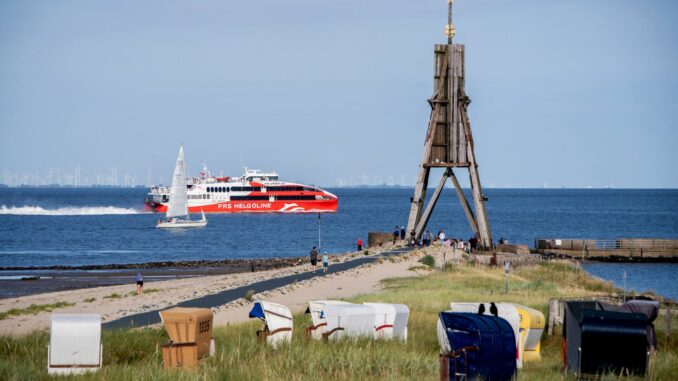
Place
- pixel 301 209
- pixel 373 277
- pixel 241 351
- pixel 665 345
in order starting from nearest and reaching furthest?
pixel 241 351, pixel 665 345, pixel 373 277, pixel 301 209

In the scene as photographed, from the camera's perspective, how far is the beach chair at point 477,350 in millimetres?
16844

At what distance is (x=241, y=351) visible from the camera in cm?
1978

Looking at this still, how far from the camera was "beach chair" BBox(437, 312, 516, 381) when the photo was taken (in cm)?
1684

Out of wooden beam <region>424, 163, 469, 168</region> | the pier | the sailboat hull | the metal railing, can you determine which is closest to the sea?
the sailboat hull

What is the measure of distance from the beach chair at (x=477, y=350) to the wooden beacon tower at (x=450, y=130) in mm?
35551

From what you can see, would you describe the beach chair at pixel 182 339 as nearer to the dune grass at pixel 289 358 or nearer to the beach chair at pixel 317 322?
the dune grass at pixel 289 358

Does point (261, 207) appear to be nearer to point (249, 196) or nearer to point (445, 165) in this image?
point (249, 196)

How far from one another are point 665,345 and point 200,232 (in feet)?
323

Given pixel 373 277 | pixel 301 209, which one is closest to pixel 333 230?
pixel 301 209

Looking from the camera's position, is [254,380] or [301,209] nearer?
[254,380]

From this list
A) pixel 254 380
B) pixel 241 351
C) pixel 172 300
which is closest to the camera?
pixel 254 380

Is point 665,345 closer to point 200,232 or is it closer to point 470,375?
point 470,375

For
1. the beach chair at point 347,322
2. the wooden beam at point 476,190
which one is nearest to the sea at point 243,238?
the wooden beam at point 476,190

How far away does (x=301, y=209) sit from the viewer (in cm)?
16450
